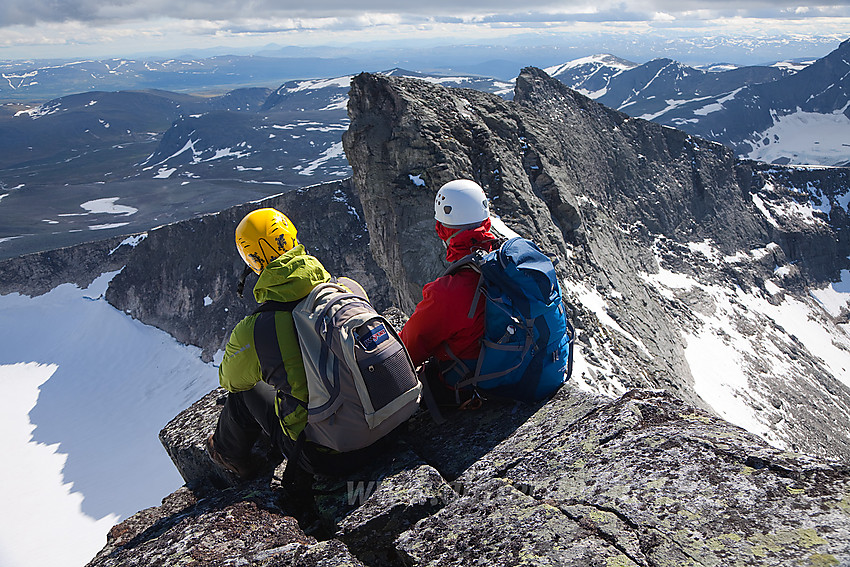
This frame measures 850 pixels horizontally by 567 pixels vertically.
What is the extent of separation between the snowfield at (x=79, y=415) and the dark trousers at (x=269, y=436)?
32.2 metres

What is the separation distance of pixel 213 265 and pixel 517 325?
57828 millimetres

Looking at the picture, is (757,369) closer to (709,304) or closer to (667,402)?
(709,304)

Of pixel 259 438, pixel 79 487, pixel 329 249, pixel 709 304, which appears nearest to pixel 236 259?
pixel 329 249

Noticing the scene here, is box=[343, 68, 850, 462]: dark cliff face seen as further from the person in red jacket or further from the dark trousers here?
the dark trousers

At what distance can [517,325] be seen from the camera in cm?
617

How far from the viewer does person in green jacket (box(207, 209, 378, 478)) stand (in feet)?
17.4

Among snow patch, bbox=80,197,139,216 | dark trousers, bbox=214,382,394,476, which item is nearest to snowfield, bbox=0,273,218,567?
dark trousers, bbox=214,382,394,476

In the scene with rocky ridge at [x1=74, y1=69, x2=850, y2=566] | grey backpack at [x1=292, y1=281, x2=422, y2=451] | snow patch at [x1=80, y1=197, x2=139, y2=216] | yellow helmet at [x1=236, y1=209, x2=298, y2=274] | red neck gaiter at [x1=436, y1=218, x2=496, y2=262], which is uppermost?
yellow helmet at [x1=236, y1=209, x2=298, y2=274]

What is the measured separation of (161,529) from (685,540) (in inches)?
212

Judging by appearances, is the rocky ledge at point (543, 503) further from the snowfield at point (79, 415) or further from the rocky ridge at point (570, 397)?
the snowfield at point (79, 415)

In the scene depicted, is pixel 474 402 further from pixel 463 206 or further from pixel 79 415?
pixel 79 415

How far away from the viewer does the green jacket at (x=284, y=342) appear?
529cm

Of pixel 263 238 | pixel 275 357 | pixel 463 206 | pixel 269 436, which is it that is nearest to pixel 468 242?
pixel 463 206

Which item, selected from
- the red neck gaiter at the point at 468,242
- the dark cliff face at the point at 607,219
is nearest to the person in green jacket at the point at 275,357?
the red neck gaiter at the point at 468,242
